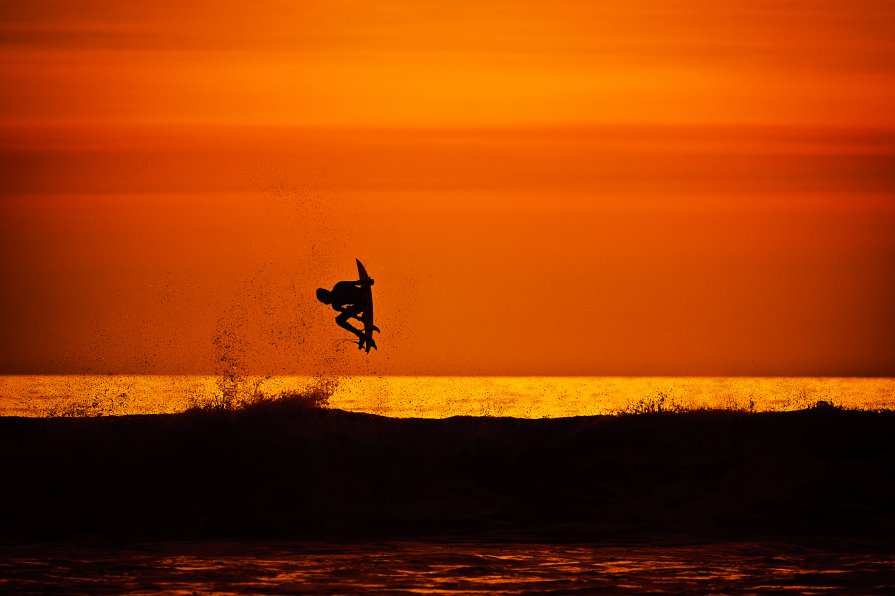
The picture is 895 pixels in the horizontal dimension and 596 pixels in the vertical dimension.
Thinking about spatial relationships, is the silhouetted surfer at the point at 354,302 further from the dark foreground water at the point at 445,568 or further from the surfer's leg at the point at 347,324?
the dark foreground water at the point at 445,568

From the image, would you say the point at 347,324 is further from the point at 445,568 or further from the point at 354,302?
the point at 445,568

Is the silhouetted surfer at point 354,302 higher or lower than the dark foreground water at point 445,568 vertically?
higher

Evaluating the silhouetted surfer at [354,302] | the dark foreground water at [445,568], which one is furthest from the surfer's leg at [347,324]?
the dark foreground water at [445,568]

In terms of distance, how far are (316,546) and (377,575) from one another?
3073mm

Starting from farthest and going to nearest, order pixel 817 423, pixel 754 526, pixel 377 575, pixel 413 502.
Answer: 1. pixel 817 423
2. pixel 413 502
3. pixel 754 526
4. pixel 377 575

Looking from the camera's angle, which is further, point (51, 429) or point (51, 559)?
point (51, 429)

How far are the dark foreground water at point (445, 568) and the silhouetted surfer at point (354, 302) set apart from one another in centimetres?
530

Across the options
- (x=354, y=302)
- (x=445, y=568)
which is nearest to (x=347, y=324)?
(x=354, y=302)

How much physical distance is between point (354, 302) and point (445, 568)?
787 cm

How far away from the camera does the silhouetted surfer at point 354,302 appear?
24938 millimetres

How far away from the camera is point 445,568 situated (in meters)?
18.5

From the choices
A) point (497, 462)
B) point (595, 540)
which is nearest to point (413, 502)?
point (497, 462)

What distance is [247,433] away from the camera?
92.2 feet

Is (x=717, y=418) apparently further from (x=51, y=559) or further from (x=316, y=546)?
(x=51, y=559)
